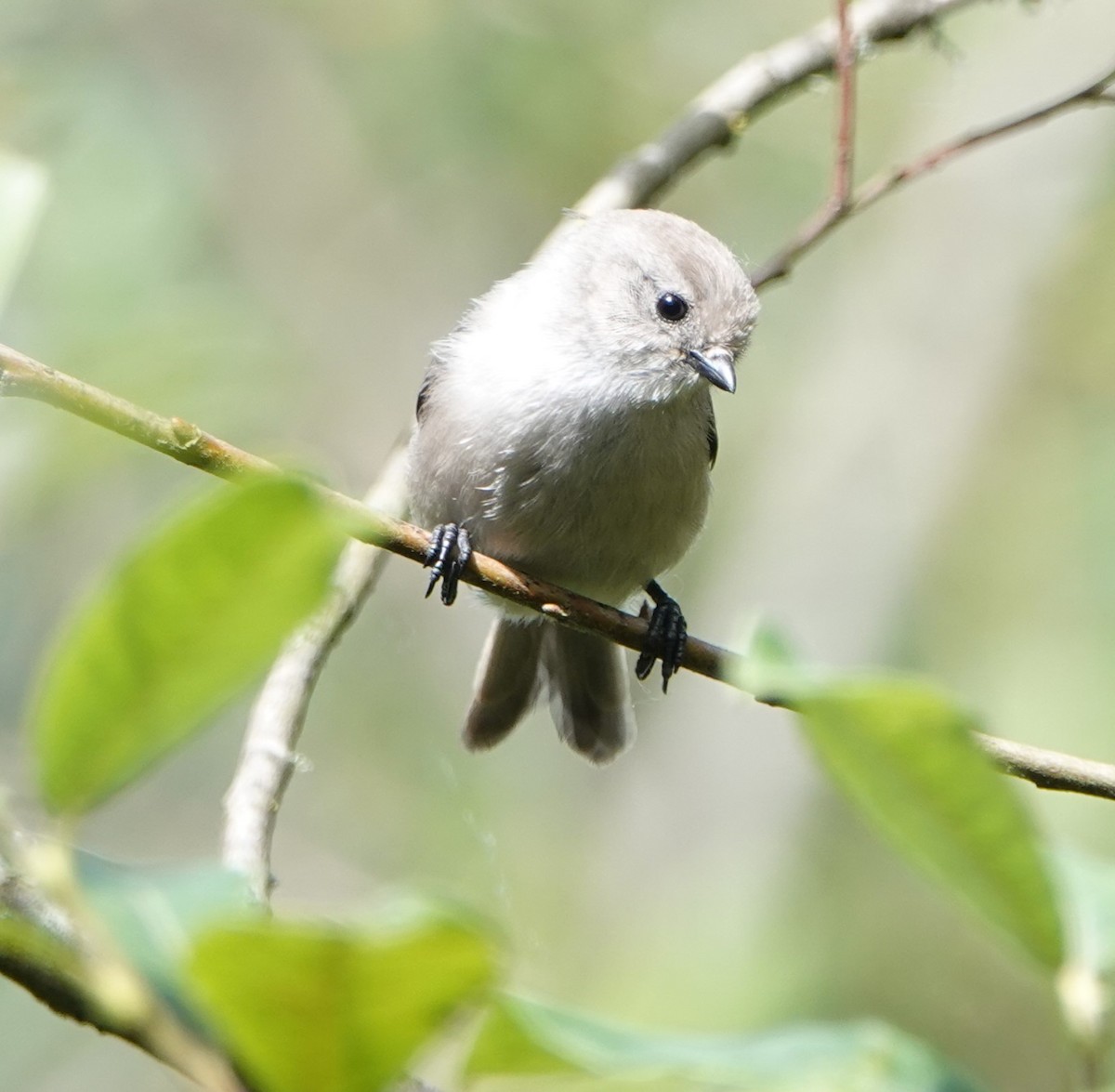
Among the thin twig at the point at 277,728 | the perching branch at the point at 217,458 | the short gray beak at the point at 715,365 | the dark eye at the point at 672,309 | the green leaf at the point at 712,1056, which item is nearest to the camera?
the green leaf at the point at 712,1056

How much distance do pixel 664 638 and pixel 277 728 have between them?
110 centimetres

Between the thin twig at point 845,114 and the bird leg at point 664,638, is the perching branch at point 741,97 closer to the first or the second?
the thin twig at point 845,114

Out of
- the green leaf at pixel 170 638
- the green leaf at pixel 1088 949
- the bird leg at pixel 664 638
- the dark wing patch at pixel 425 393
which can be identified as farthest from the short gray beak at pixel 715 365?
the green leaf at pixel 170 638

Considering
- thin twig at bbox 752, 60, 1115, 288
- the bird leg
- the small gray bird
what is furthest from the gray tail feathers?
thin twig at bbox 752, 60, 1115, 288

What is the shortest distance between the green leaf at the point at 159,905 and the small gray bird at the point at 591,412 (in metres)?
2.38

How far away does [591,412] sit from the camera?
3496 millimetres

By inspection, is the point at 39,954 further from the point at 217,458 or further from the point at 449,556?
the point at 449,556

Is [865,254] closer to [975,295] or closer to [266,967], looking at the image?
[975,295]

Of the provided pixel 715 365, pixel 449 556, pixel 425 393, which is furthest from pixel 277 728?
pixel 715 365

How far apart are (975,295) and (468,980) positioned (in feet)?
23.1

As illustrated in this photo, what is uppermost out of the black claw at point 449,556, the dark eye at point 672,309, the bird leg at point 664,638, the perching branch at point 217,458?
the dark eye at point 672,309

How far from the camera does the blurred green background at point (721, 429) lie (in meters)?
5.81

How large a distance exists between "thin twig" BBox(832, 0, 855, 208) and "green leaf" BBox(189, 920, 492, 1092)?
2.95 metres

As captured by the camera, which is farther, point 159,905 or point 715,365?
point 715,365
